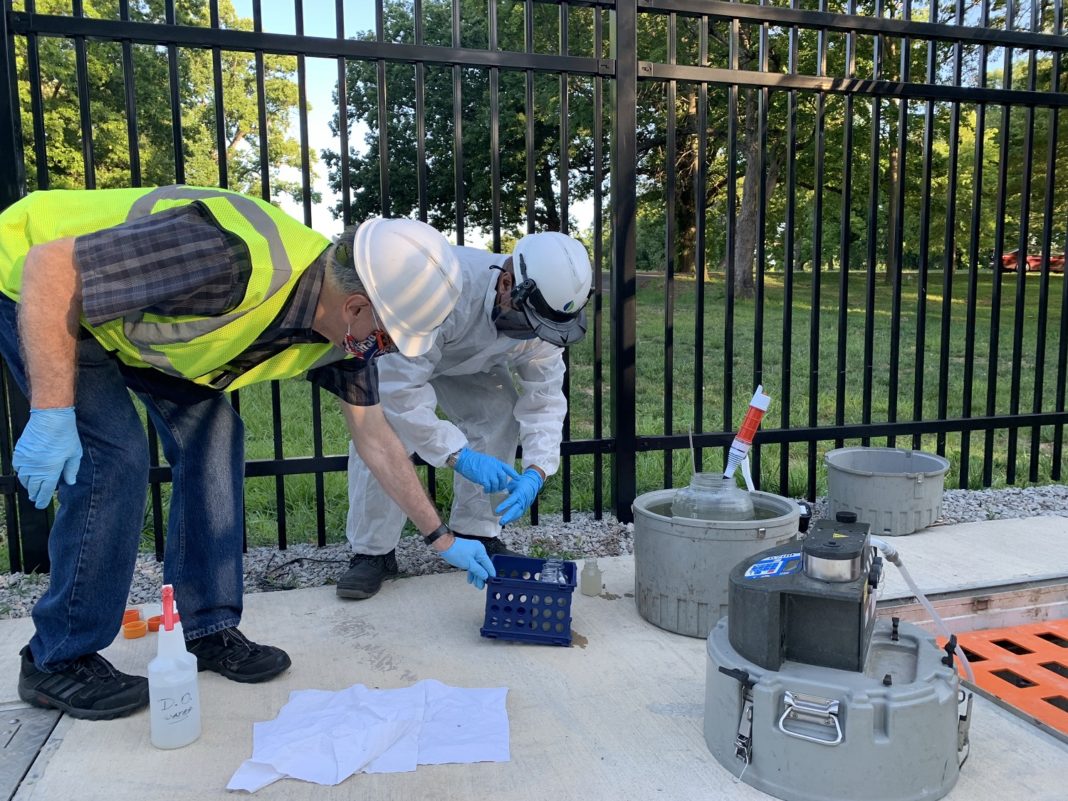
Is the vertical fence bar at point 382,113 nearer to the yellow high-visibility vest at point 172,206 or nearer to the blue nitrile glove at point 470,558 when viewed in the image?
the yellow high-visibility vest at point 172,206

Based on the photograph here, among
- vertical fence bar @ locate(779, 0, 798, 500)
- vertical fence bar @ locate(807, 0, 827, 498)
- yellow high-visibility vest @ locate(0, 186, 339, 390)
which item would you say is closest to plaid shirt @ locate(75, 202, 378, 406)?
yellow high-visibility vest @ locate(0, 186, 339, 390)

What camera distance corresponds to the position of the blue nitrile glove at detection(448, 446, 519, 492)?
9.93 ft

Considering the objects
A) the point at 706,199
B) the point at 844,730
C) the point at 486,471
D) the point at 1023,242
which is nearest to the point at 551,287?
the point at 486,471

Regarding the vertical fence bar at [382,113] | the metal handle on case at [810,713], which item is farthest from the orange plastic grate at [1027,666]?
the vertical fence bar at [382,113]

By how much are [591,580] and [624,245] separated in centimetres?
160

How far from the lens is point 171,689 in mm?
2152

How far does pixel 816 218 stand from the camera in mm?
4328

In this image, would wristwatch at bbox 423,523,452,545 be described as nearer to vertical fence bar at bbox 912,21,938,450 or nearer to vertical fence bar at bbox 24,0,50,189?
vertical fence bar at bbox 24,0,50,189

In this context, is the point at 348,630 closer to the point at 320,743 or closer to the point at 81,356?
the point at 320,743

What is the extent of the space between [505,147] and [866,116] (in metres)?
7.63

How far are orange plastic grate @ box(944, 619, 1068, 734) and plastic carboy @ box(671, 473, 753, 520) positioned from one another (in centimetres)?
85

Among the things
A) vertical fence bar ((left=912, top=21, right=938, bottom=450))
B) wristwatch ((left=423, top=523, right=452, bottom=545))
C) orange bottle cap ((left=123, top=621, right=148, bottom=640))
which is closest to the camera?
wristwatch ((left=423, top=523, right=452, bottom=545))

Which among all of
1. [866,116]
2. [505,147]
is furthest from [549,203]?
[866,116]

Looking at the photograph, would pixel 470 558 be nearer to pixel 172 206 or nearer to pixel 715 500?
Result: pixel 715 500
